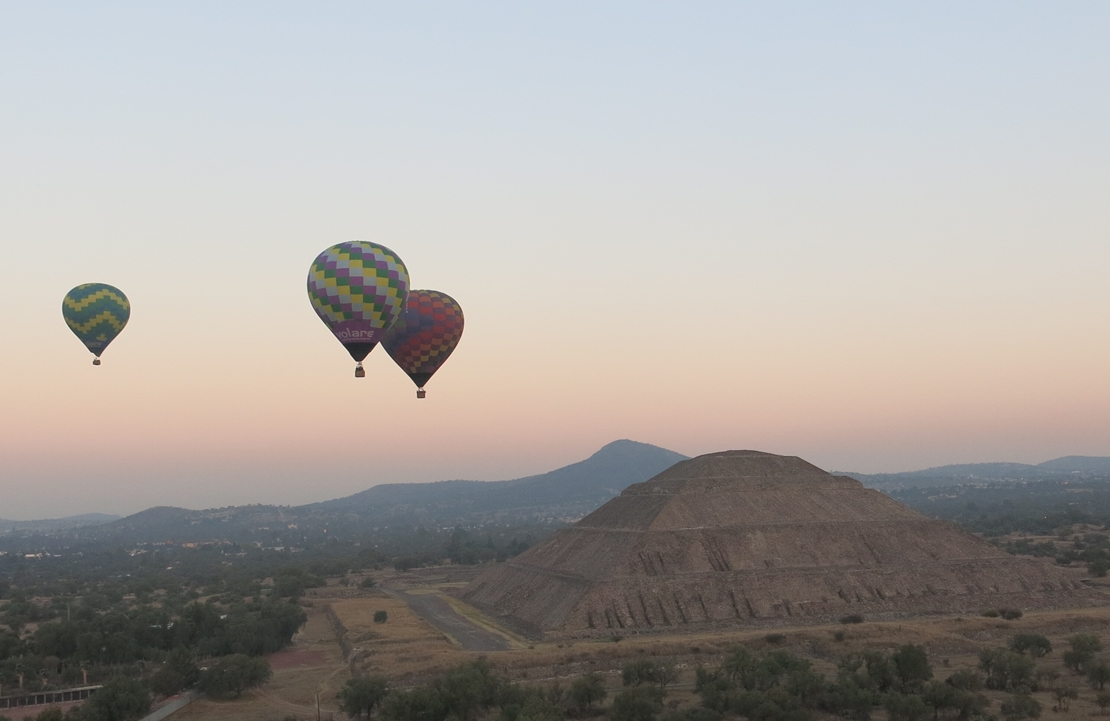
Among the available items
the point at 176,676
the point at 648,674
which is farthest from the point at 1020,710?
the point at 176,676

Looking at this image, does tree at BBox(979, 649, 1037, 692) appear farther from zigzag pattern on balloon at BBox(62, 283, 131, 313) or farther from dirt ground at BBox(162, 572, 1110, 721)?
zigzag pattern on balloon at BBox(62, 283, 131, 313)

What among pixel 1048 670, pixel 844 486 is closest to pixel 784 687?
pixel 1048 670

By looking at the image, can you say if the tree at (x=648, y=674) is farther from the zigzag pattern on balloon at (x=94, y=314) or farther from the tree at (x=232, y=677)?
the zigzag pattern on balloon at (x=94, y=314)

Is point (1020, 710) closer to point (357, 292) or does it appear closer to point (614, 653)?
point (614, 653)

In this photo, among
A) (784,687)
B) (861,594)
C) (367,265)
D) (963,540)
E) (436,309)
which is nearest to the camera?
(784,687)

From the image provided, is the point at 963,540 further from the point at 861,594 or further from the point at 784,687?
the point at 784,687

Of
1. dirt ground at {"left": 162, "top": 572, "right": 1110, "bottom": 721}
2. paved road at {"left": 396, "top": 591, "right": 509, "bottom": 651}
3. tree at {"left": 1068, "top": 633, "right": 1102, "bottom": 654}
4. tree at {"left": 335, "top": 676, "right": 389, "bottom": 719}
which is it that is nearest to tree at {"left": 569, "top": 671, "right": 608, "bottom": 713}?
dirt ground at {"left": 162, "top": 572, "right": 1110, "bottom": 721}
